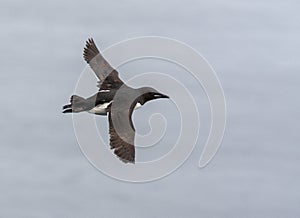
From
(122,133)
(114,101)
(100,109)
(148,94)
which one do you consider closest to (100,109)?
(100,109)

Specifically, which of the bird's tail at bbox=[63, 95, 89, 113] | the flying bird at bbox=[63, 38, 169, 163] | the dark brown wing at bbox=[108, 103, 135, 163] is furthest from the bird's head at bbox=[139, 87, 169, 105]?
the bird's tail at bbox=[63, 95, 89, 113]

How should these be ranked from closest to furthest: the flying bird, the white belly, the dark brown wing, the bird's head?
the dark brown wing < the flying bird < the white belly < the bird's head

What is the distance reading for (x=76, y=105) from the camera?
115 ft

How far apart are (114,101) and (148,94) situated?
2.14 metres

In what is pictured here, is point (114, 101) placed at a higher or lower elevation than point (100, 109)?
higher

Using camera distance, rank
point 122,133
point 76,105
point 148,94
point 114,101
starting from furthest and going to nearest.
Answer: point 148,94
point 114,101
point 76,105
point 122,133

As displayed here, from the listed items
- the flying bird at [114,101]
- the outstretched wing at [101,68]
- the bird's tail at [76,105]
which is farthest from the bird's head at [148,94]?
the bird's tail at [76,105]

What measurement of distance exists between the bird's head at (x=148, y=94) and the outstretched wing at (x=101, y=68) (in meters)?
0.75

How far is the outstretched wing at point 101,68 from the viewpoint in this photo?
1476 inches

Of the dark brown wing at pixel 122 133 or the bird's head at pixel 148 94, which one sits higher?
the bird's head at pixel 148 94

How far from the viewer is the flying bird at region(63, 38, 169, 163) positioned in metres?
33.8

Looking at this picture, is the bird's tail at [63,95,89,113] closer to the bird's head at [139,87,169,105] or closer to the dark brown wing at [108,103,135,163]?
the dark brown wing at [108,103,135,163]

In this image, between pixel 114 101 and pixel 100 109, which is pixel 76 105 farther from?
pixel 114 101

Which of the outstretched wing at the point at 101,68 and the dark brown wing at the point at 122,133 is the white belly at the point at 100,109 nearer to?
the dark brown wing at the point at 122,133
